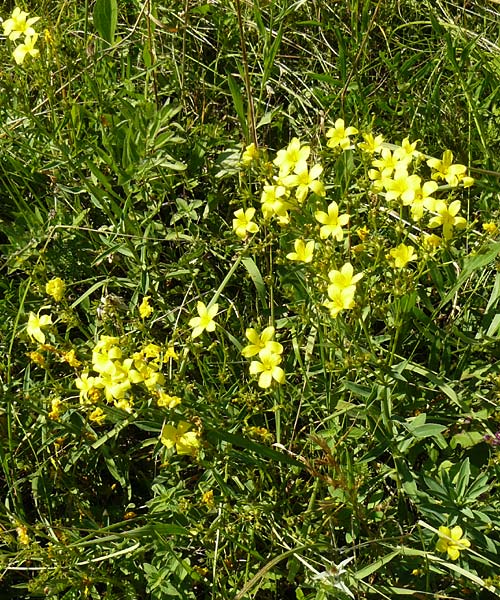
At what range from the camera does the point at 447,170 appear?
216cm

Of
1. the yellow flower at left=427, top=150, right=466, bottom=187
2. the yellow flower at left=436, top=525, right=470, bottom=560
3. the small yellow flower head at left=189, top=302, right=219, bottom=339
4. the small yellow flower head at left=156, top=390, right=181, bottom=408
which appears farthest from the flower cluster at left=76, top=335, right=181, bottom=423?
the yellow flower at left=427, top=150, right=466, bottom=187

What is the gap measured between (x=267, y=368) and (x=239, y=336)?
0.67 meters

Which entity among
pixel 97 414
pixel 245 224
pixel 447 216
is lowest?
pixel 97 414

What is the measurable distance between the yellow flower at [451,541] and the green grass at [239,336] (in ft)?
0.11

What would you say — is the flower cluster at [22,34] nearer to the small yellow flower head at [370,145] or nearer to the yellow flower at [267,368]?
the small yellow flower head at [370,145]

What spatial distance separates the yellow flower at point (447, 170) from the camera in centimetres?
211

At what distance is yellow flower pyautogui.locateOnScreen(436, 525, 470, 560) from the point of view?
6.13 feet

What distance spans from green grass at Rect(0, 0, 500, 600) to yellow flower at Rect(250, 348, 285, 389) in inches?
7.3

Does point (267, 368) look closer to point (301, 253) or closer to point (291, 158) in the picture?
point (301, 253)

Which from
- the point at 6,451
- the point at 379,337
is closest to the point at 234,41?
the point at 379,337

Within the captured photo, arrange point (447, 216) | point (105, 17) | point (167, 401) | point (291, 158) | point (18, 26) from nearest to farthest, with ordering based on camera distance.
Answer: point (167, 401)
point (447, 216)
point (291, 158)
point (18, 26)
point (105, 17)

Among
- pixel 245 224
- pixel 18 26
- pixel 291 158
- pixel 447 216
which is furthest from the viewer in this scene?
pixel 18 26

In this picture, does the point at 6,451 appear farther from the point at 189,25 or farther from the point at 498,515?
the point at 189,25

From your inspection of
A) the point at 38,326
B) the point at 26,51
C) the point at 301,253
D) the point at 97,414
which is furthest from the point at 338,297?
the point at 26,51
